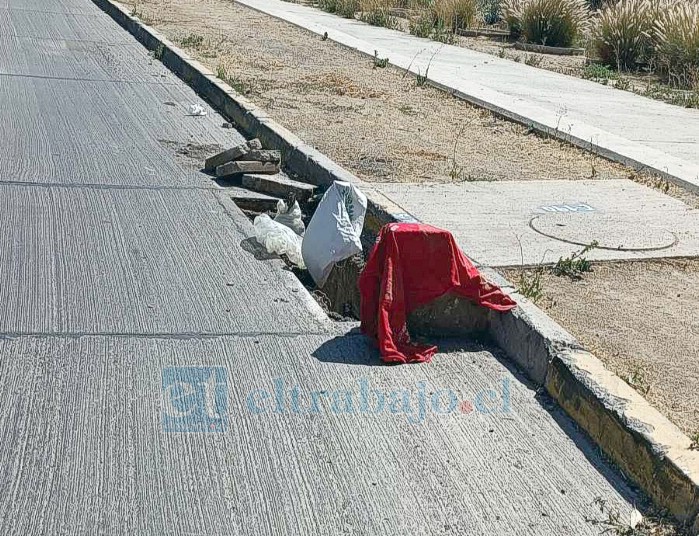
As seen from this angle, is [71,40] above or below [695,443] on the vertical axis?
below

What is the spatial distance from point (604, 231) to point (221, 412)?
12.0 feet

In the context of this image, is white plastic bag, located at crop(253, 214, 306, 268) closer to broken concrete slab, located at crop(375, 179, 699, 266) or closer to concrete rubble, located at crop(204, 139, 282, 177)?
broken concrete slab, located at crop(375, 179, 699, 266)

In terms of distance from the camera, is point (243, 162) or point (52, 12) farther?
point (52, 12)

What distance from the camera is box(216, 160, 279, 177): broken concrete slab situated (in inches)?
325

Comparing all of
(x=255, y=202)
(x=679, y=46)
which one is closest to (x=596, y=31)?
(x=679, y=46)

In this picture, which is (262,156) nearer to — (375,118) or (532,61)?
(375,118)

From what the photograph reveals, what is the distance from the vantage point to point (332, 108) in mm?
11305

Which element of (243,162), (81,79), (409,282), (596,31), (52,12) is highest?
(596,31)

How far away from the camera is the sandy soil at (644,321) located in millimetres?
4676

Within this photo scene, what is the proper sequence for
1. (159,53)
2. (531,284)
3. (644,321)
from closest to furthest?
1. (644,321)
2. (531,284)
3. (159,53)

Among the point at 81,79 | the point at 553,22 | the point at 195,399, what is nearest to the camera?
the point at 195,399

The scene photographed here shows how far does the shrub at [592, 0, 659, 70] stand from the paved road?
40.9 ft

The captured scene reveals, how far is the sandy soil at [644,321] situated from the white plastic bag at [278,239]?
1476mm

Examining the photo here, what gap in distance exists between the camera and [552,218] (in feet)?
24.2
